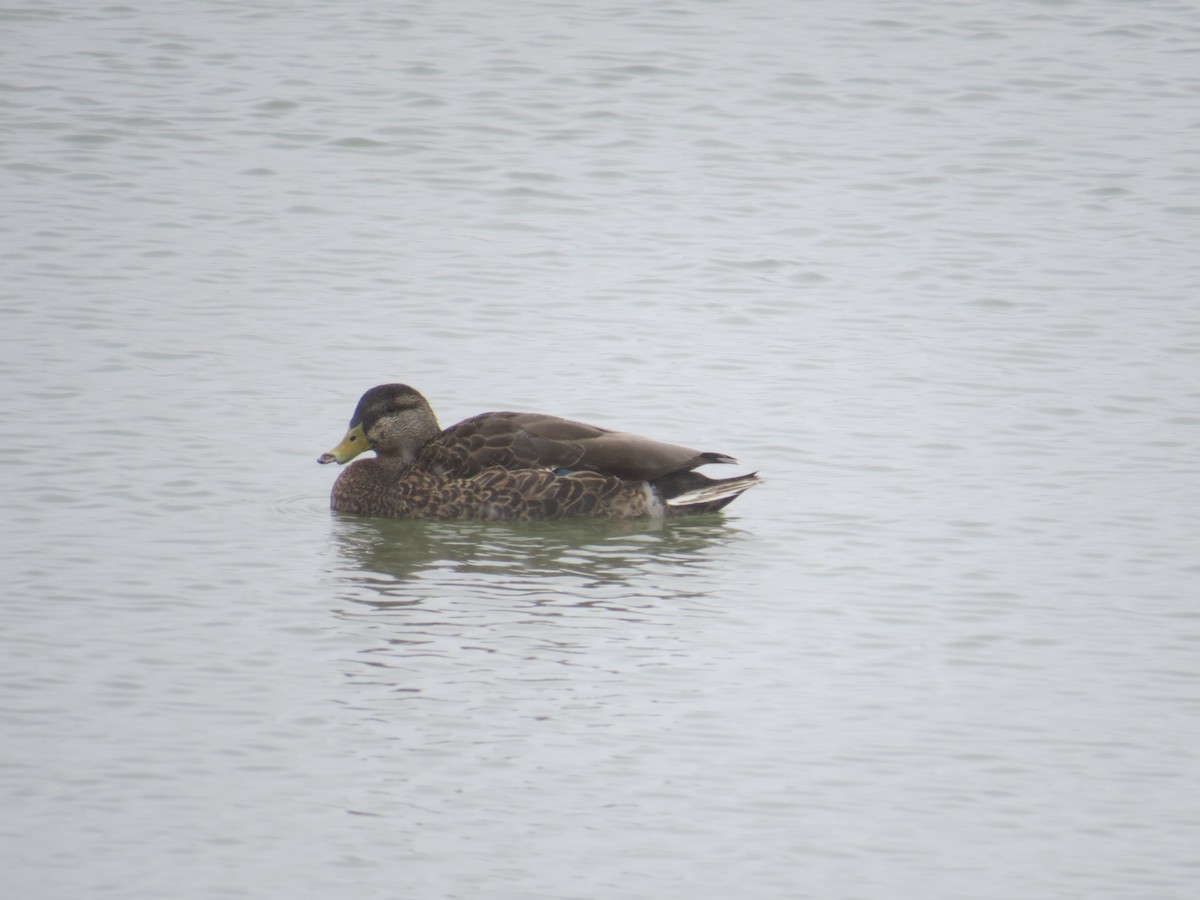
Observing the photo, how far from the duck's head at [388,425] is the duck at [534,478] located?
3.1 inches

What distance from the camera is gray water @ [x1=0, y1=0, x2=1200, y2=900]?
6703mm

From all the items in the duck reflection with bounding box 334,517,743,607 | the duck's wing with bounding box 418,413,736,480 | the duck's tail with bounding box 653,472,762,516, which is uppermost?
the duck's wing with bounding box 418,413,736,480

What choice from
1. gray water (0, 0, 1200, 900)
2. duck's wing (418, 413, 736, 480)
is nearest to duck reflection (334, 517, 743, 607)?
gray water (0, 0, 1200, 900)

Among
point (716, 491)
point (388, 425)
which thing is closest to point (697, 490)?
point (716, 491)

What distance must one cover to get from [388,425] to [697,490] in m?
1.86

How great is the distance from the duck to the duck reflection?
8cm

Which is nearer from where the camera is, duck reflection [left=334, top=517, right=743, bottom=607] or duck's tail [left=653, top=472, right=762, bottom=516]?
duck reflection [left=334, top=517, right=743, bottom=607]

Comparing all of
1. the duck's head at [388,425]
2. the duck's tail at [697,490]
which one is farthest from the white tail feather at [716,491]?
the duck's head at [388,425]

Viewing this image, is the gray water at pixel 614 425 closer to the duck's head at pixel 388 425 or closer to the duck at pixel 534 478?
the duck at pixel 534 478

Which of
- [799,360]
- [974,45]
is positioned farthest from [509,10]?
[799,360]

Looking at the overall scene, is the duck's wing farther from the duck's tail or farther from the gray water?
the gray water

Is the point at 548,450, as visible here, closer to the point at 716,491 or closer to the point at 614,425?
the point at 716,491

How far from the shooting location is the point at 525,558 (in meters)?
9.95

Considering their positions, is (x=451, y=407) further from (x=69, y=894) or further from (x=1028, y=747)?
(x=69, y=894)
